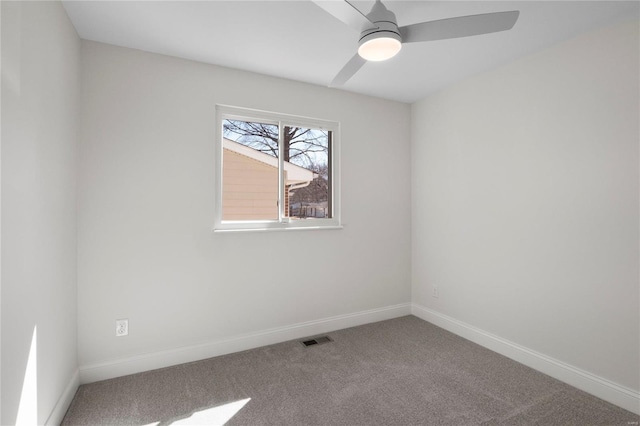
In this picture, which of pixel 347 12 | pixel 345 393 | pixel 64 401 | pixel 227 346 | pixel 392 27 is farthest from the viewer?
pixel 227 346

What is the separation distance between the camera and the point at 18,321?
1307 millimetres

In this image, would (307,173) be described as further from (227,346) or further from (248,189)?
(227,346)

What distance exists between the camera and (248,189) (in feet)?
9.34

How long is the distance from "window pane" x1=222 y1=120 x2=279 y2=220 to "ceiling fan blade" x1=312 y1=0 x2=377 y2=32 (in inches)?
61.9

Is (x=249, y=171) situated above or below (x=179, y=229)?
above

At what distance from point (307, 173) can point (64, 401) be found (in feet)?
7.98

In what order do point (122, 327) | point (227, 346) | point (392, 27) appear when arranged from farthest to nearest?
point (227, 346), point (122, 327), point (392, 27)

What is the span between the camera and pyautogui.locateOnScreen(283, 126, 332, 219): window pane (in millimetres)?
3049

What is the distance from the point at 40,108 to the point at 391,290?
3247 mm

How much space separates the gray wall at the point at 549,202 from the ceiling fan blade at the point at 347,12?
1.71 m

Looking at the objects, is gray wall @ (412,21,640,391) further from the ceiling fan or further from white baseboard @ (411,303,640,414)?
the ceiling fan

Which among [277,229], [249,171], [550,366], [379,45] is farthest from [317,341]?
[379,45]

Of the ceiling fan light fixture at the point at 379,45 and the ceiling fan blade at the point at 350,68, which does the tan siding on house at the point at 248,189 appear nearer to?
the ceiling fan blade at the point at 350,68

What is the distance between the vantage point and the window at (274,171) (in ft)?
9.07
